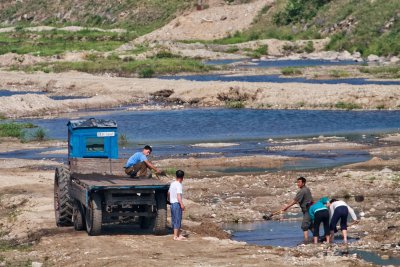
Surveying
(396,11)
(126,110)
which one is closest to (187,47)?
(396,11)

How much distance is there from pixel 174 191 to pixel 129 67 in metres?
63.7

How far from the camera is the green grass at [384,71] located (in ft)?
242

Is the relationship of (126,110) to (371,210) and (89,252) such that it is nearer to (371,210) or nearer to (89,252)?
(371,210)

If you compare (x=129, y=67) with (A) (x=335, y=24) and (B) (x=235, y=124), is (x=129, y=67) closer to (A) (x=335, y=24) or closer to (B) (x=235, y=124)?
(A) (x=335, y=24)

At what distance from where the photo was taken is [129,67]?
3344 inches

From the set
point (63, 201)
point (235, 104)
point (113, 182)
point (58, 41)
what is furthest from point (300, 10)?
point (113, 182)

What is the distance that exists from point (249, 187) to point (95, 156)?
7389mm

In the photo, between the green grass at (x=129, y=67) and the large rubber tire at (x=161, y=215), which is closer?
the large rubber tire at (x=161, y=215)

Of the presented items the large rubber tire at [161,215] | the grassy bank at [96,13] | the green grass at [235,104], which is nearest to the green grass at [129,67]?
the green grass at [235,104]

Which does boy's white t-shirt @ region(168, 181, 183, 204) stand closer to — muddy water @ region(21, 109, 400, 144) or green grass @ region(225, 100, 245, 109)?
muddy water @ region(21, 109, 400, 144)

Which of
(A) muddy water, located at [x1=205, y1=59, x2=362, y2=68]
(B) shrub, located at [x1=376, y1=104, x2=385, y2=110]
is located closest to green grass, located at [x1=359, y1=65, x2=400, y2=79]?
(A) muddy water, located at [x1=205, y1=59, x2=362, y2=68]

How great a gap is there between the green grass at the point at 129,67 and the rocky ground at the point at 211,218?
45210mm

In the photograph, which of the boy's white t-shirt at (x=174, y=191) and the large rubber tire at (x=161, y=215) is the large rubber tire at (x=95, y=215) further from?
the boy's white t-shirt at (x=174, y=191)

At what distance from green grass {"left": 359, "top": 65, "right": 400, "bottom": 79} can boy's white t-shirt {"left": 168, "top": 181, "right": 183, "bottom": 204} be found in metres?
52.6
